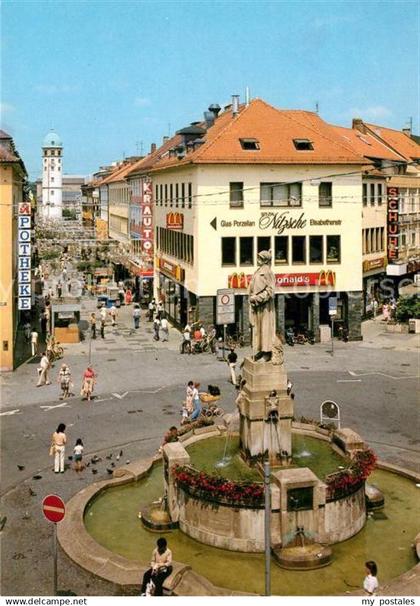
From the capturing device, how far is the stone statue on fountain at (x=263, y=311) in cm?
1688

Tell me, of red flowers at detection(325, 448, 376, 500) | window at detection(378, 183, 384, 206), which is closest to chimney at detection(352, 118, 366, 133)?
window at detection(378, 183, 384, 206)

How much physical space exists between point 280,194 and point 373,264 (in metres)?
12.3

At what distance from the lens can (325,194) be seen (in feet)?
140

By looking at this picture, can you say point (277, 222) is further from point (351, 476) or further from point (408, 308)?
point (351, 476)

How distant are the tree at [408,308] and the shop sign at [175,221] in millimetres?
13864

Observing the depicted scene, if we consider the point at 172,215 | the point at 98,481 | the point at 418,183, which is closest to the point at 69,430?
the point at 98,481

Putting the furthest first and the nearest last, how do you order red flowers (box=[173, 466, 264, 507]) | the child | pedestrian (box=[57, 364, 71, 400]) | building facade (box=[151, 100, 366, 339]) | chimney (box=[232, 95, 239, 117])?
1. chimney (box=[232, 95, 239, 117])
2. building facade (box=[151, 100, 366, 339])
3. pedestrian (box=[57, 364, 71, 400])
4. the child
5. red flowers (box=[173, 466, 264, 507])

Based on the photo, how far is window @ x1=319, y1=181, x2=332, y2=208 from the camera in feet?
140

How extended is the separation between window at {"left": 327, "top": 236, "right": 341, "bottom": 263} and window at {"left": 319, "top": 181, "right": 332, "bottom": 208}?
1.84 meters

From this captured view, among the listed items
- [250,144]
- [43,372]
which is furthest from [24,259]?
[250,144]

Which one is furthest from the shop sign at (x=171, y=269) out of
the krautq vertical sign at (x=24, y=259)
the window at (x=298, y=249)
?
the krautq vertical sign at (x=24, y=259)

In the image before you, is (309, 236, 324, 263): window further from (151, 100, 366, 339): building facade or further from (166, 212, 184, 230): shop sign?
(166, 212, 184, 230): shop sign

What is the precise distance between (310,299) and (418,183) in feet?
78.3

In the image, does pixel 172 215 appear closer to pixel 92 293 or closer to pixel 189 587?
pixel 92 293
